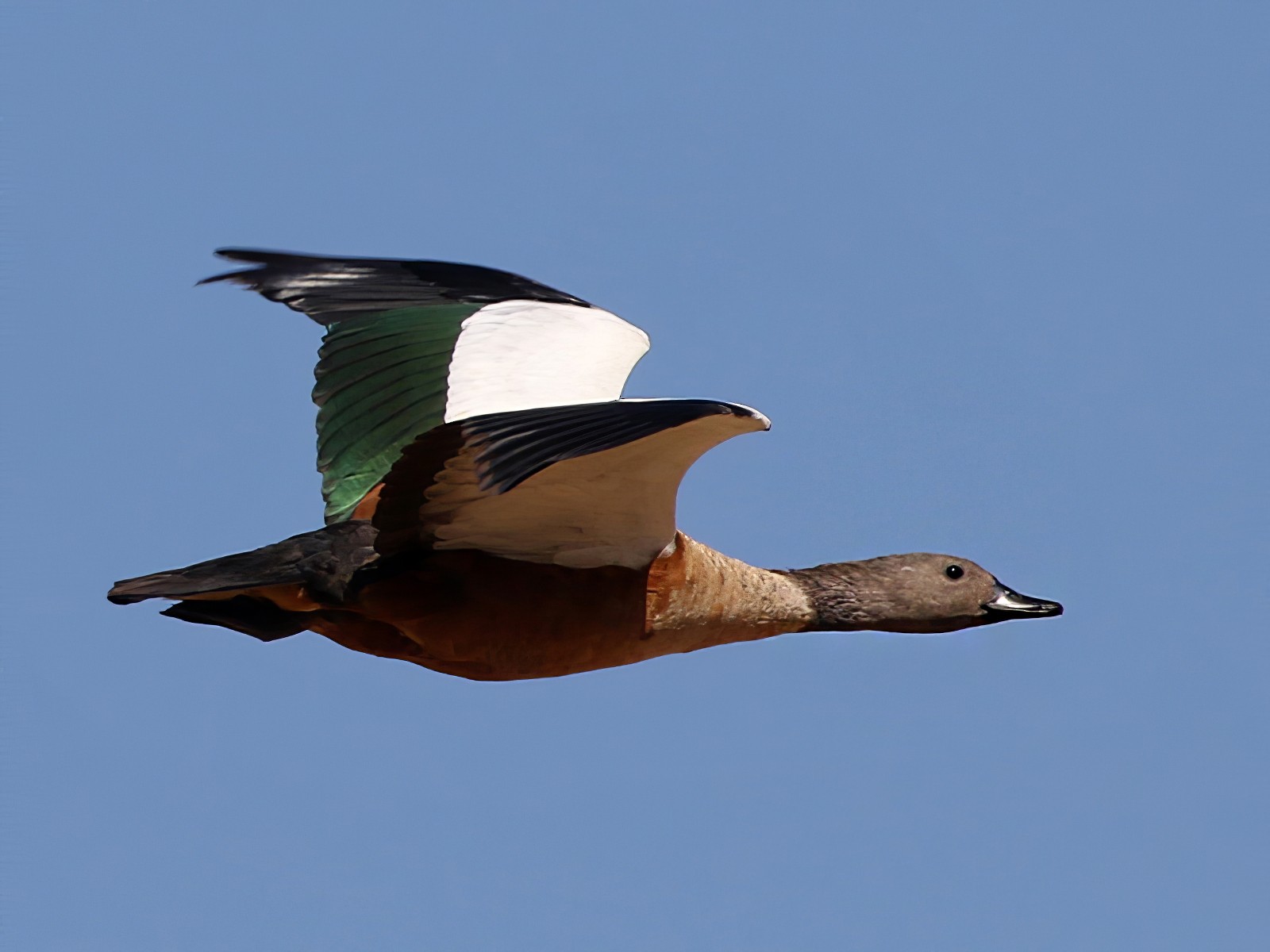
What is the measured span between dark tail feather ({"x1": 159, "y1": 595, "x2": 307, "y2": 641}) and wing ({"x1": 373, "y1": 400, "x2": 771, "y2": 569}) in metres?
0.54

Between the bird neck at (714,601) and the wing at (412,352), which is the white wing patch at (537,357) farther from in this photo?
the bird neck at (714,601)

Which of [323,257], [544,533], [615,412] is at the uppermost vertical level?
[323,257]

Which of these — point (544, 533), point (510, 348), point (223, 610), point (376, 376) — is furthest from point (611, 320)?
point (223, 610)

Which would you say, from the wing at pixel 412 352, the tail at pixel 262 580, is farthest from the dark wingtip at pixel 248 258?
the tail at pixel 262 580

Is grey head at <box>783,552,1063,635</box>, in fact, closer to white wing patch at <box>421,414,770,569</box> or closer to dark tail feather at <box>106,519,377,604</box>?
white wing patch at <box>421,414,770,569</box>

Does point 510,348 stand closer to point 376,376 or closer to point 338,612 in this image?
point 376,376

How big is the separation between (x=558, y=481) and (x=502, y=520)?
0.99ft

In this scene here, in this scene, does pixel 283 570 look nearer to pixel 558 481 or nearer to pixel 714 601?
pixel 558 481

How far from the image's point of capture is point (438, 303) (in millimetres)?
8586

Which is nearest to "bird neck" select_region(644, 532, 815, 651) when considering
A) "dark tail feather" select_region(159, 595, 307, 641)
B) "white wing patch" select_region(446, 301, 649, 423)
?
"white wing patch" select_region(446, 301, 649, 423)

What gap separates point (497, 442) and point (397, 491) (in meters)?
0.91

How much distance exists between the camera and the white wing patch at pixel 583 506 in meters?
6.61

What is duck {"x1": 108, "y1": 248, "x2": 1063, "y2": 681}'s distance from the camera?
6.57m

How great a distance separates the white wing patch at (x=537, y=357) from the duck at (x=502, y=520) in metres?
0.01
